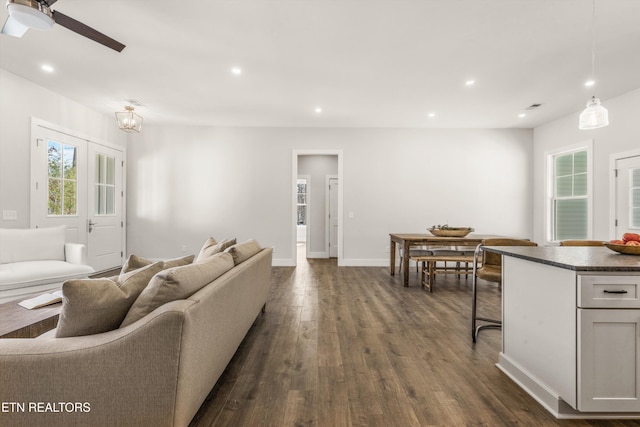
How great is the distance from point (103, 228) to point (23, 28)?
13.0 feet

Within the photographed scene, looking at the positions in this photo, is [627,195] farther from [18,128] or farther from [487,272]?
[18,128]

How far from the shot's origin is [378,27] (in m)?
2.82

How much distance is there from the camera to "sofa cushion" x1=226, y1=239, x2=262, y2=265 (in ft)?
8.05

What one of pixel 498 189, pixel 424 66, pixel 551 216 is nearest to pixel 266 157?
pixel 424 66

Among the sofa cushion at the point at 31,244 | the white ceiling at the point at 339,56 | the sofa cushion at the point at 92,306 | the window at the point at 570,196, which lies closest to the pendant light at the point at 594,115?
the white ceiling at the point at 339,56

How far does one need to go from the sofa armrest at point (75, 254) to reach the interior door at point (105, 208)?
137 cm

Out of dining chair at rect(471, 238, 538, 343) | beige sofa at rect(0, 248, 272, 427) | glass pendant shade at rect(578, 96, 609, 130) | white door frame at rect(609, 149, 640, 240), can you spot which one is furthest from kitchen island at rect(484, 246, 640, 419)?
white door frame at rect(609, 149, 640, 240)

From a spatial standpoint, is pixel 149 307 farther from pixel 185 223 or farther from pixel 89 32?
pixel 185 223

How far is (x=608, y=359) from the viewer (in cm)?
158

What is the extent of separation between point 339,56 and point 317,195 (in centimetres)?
458

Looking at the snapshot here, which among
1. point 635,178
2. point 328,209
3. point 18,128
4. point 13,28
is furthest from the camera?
point 328,209

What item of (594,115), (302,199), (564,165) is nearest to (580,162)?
(564,165)

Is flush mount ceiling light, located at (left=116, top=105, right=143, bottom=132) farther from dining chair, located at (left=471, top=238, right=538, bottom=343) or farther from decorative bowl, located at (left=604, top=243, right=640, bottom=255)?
decorative bowl, located at (left=604, top=243, right=640, bottom=255)

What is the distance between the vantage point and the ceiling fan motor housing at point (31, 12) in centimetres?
187
